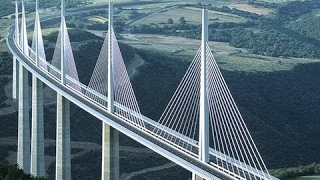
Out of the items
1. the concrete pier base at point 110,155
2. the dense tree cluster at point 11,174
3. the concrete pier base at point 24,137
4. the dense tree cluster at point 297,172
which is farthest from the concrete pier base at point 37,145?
the dense tree cluster at point 297,172

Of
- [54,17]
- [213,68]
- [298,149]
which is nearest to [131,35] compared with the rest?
[54,17]

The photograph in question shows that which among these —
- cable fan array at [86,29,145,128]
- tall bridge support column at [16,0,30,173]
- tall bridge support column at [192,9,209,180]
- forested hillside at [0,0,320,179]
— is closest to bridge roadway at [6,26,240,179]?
cable fan array at [86,29,145,128]

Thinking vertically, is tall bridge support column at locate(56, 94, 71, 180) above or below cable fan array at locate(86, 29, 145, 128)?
below

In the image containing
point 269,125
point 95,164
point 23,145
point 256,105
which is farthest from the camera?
point 256,105

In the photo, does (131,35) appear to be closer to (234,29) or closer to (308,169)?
(234,29)

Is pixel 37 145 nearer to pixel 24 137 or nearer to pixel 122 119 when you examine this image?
pixel 24 137

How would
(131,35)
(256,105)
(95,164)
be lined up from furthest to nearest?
(131,35), (256,105), (95,164)

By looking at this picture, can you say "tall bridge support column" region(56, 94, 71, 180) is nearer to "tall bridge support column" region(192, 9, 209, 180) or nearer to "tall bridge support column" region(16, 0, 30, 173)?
"tall bridge support column" region(16, 0, 30, 173)
